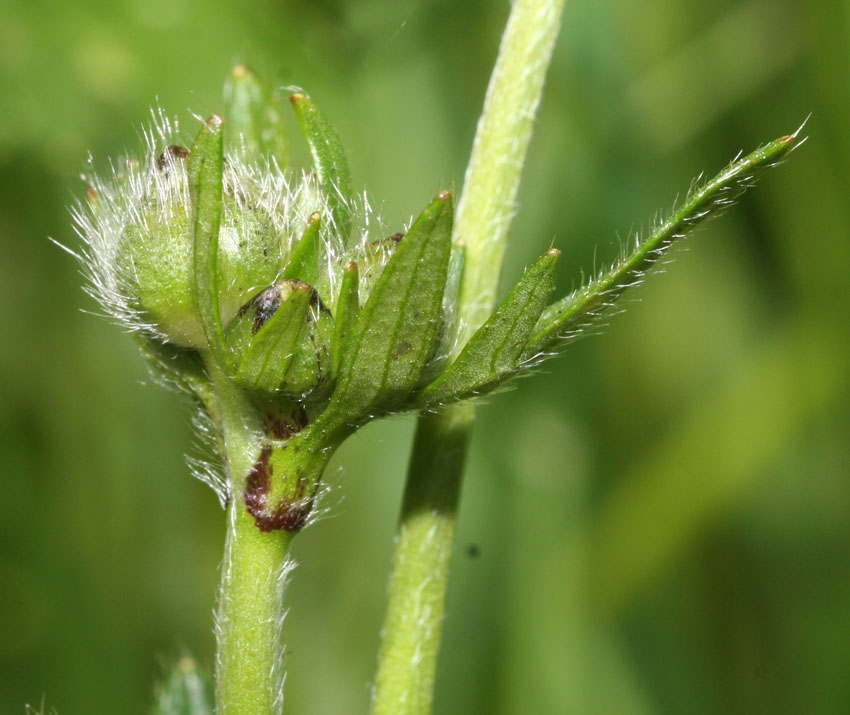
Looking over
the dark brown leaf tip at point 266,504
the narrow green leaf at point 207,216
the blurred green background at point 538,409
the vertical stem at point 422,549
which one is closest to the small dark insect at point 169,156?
the narrow green leaf at point 207,216

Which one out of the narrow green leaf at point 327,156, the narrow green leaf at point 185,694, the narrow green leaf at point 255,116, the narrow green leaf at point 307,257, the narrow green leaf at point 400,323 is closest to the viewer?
the narrow green leaf at point 400,323

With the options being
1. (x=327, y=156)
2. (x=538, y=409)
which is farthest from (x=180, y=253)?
(x=538, y=409)

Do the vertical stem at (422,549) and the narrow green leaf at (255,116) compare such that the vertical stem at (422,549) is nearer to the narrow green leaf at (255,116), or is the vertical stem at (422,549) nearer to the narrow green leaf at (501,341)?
the narrow green leaf at (501,341)

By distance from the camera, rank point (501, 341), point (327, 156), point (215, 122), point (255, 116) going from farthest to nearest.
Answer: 1. point (255, 116)
2. point (327, 156)
3. point (501, 341)
4. point (215, 122)

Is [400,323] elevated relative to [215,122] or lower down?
lower down

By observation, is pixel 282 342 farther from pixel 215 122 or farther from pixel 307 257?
pixel 215 122

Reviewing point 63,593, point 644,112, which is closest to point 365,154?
point 644,112
